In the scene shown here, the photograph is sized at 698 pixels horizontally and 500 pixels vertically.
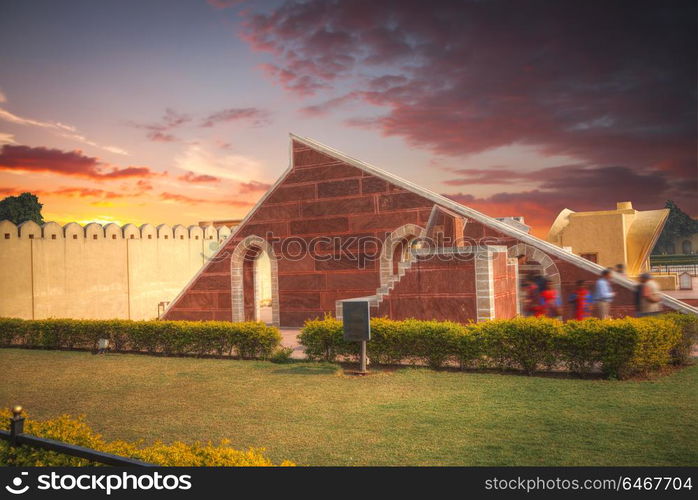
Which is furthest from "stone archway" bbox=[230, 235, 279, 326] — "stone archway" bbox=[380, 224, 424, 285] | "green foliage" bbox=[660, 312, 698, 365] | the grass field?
"green foliage" bbox=[660, 312, 698, 365]

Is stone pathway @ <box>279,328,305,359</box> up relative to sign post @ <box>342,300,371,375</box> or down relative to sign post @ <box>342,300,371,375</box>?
down

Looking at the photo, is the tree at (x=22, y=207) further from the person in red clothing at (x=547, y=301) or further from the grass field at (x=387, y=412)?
the person in red clothing at (x=547, y=301)

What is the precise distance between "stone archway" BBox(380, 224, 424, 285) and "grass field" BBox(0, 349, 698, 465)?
628 centimetres

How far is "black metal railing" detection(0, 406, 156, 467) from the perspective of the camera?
12.5ft

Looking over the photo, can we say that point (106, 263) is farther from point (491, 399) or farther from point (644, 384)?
point (644, 384)

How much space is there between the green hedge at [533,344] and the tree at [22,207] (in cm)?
4488

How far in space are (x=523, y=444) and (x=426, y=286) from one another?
783 centimetres

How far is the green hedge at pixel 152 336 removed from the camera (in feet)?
45.7

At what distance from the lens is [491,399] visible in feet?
29.2

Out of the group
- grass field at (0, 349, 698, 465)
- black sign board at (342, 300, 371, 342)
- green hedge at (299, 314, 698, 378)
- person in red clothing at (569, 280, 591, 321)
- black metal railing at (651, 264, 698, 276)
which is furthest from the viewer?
black metal railing at (651, 264, 698, 276)

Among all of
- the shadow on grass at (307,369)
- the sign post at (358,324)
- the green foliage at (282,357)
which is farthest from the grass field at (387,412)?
the sign post at (358,324)

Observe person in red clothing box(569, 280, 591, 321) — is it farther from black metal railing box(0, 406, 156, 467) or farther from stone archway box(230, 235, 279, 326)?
black metal railing box(0, 406, 156, 467)

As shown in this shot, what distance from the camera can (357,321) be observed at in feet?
38.4
